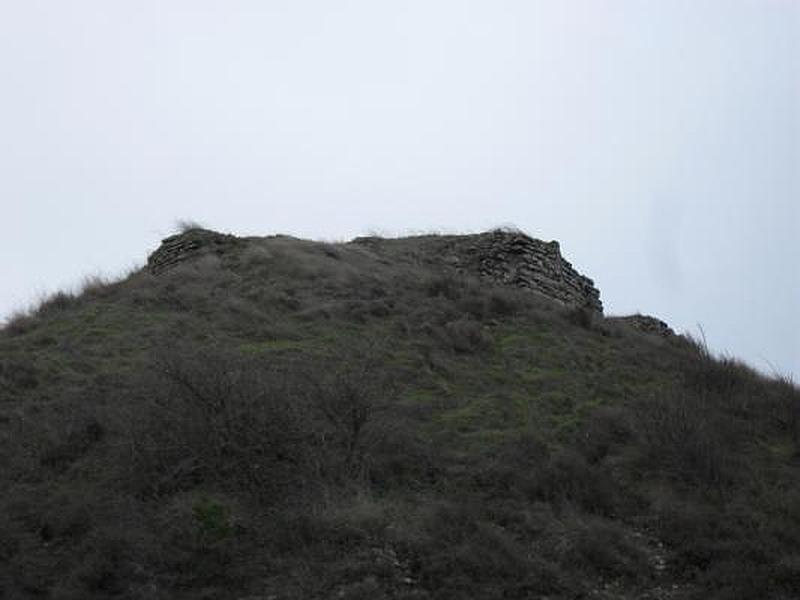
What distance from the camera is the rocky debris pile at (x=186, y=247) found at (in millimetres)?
18938

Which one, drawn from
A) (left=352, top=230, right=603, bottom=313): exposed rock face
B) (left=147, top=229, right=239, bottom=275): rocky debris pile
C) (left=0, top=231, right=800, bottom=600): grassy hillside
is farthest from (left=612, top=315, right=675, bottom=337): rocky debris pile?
(left=147, top=229, right=239, bottom=275): rocky debris pile

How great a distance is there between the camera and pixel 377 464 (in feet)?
30.1

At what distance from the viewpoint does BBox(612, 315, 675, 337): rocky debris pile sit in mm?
19047

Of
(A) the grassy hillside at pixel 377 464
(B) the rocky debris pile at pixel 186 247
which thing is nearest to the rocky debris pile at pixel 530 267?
(A) the grassy hillside at pixel 377 464

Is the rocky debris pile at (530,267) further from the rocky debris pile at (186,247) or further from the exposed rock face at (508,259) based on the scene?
the rocky debris pile at (186,247)

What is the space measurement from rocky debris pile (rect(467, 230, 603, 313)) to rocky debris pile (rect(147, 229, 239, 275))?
5.65 meters

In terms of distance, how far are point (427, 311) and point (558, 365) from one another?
Result: 2.93 metres

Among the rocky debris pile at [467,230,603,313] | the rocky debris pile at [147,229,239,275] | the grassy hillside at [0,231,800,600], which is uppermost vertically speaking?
the rocky debris pile at [147,229,239,275]

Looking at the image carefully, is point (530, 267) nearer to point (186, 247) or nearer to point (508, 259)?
point (508, 259)

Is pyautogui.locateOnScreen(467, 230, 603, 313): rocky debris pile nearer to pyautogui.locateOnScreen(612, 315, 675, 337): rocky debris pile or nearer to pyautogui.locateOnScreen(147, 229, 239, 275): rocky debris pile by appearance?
pyautogui.locateOnScreen(612, 315, 675, 337): rocky debris pile

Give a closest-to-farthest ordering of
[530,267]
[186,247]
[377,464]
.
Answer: [377,464] → [186,247] → [530,267]

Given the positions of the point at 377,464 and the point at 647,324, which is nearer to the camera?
the point at 377,464

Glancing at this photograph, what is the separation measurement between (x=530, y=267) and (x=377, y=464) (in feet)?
37.9

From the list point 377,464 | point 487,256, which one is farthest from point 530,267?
point 377,464
